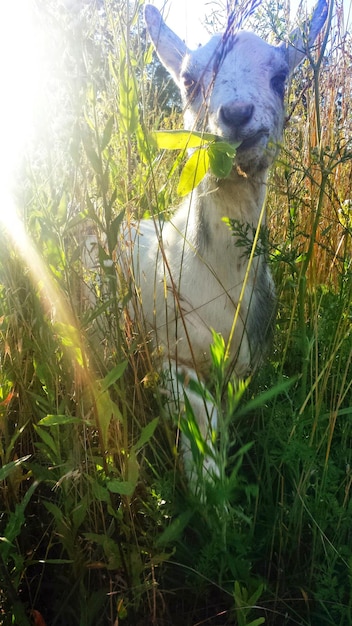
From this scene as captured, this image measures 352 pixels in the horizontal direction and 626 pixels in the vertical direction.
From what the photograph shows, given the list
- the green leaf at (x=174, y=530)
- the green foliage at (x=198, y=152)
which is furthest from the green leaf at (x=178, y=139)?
the green leaf at (x=174, y=530)

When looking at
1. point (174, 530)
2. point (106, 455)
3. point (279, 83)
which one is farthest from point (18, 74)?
point (279, 83)

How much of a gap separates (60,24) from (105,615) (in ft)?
3.48

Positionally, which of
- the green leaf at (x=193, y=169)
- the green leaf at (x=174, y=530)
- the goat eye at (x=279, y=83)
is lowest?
the green leaf at (x=174, y=530)

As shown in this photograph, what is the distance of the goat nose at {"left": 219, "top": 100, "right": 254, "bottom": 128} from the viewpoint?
1.78 metres

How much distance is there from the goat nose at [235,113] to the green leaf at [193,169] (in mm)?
560

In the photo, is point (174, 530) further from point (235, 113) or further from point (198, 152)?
point (235, 113)

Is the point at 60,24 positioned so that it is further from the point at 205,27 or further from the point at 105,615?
the point at 205,27

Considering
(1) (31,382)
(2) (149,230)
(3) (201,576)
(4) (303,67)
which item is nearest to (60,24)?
(1) (31,382)

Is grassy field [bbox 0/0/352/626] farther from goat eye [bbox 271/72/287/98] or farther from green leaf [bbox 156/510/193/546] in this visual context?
goat eye [bbox 271/72/287/98]

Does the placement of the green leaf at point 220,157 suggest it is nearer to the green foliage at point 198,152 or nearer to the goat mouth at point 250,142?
the green foliage at point 198,152

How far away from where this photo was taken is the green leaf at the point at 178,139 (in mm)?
1175

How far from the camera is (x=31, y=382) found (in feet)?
4.70

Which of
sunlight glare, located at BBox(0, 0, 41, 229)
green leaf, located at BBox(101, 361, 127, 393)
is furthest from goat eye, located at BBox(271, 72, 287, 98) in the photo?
green leaf, located at BBox(101, 361, 127, 393)

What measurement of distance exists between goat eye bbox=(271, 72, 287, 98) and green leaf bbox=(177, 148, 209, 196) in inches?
39.6
